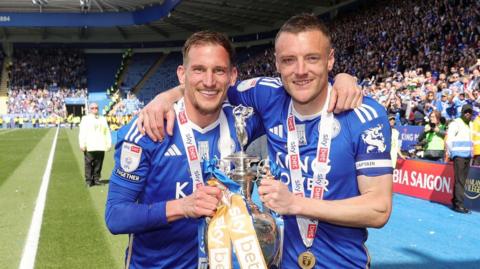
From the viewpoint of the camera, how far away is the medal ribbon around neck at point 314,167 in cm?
247

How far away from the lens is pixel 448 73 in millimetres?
17547

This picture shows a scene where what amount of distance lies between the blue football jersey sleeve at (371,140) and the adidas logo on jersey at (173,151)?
0.89 m

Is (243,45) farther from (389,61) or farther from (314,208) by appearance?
(314,208)

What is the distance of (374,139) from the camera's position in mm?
2391

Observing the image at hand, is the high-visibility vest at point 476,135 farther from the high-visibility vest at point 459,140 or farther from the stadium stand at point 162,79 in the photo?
the stadium stand at point 162,79

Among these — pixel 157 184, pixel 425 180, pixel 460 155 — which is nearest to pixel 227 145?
pixel 157 184

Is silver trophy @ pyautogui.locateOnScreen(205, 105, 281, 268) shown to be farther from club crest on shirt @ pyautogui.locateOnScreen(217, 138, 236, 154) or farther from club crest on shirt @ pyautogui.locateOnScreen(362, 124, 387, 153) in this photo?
club crest on shirt @ pyautogui.locateOnScreen(362, 124, 387, 153)

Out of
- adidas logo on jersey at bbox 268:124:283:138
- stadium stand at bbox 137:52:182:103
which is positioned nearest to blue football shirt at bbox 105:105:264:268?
adidas logo on jersey at bbox 268:124:283:138

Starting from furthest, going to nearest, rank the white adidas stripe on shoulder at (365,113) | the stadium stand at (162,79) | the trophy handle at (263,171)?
the stadium stand at (162,79)
the white adidas stripe on shoulder at (365,113)
the trophy handle at (263,171)

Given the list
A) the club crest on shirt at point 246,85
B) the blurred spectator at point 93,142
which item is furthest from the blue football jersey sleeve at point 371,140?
the blurred spectator at point 93,142

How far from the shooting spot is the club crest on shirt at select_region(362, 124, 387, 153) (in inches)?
93.3

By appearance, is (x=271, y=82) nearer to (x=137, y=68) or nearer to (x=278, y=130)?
(x=278, y=130)

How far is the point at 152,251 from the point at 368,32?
87.2ft

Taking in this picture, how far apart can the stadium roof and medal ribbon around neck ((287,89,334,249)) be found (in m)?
32.2
